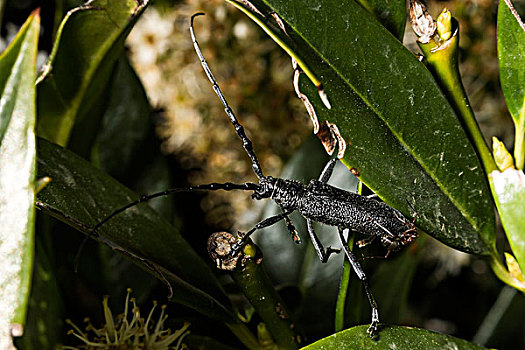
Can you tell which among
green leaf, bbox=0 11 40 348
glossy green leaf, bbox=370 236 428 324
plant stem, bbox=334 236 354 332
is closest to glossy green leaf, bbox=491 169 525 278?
plant stem, bbox=334 236 354 332

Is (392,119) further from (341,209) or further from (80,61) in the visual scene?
(80,61)

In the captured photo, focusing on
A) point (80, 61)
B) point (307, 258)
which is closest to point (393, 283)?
point (307, 258)

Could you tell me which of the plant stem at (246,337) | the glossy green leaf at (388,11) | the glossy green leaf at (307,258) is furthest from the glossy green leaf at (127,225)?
the glossy green leaf at (388,11)

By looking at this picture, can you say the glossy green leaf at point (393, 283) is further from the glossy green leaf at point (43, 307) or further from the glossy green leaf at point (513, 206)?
the glossy green leaf at point (43, 307)

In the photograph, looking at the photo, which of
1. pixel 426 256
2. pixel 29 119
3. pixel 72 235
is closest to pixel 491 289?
pixel 426 256

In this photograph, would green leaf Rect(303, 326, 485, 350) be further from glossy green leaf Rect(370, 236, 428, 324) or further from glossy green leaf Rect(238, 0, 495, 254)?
glossy green leaf Rect(370, 236, 428, 324)

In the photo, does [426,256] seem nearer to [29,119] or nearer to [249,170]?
[249,170]
